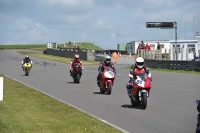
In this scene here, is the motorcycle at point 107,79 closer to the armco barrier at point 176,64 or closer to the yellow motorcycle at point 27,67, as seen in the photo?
the yellow motorcycle at point 27,67

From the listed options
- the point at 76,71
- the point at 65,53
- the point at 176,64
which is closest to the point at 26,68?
the point at 76,71

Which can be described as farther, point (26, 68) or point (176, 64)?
point (176, 64)

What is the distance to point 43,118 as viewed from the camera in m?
11.8

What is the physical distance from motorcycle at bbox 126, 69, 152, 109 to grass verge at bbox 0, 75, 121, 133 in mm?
1952

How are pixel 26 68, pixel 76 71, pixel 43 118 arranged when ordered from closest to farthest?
pixel 43 118, pixel 76 71, pixel 26 68

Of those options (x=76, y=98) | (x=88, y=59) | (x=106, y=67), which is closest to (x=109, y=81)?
(x=106, y=67)

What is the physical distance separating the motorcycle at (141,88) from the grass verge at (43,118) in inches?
76.8

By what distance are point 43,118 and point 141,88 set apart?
3.59 metres

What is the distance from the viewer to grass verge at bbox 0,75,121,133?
1016 centimetres

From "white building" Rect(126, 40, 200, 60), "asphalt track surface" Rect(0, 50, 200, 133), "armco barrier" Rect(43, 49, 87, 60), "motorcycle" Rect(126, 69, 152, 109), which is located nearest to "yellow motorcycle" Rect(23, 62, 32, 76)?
"asphalt track surface" Rect(0, 50, 200, 133)

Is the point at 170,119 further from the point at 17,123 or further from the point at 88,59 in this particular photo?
the point at 88,59

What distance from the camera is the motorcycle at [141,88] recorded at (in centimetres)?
1406

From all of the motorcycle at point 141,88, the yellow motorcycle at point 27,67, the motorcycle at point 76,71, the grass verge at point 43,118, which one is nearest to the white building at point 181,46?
the yellow motorcycle at point 27,67

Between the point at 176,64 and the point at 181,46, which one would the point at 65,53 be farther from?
the point at 176,64
